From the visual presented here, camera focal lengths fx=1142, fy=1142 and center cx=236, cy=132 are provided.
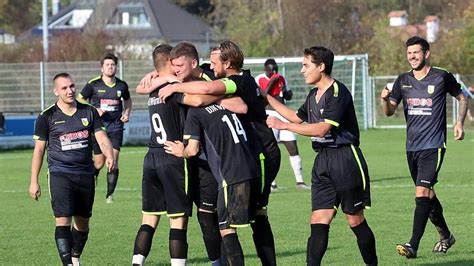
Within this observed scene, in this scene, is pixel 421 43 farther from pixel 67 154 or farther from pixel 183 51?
pixel 67 154

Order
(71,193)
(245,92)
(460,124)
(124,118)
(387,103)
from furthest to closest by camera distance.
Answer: (124,118), (460,124), (387,103), (71,193), (245,92)

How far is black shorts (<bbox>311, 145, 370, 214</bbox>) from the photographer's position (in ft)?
32.5

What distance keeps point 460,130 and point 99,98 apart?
7094 mm

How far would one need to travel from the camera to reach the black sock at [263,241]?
32.5ft

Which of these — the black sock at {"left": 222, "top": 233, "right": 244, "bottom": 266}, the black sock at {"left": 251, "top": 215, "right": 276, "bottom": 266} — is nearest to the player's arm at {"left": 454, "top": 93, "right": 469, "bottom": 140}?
the black sock at {"left": 251, "top": 215, "right": 276, "bottom": 266}

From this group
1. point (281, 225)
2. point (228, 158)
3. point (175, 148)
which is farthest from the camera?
point (281, 225)

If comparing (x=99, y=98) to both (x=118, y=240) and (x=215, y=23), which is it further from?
(x=215, y=23)

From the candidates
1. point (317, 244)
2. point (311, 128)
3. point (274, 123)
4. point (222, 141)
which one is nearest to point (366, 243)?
point (317, 244)

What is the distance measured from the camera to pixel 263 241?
995cm

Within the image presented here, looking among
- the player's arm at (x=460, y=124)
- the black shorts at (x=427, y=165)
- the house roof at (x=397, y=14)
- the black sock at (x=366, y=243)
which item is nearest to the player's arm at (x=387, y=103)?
the black shorts at (x=427, y=165)

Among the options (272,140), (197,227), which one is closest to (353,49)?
(197,227)

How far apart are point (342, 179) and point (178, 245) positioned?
1.55 metres

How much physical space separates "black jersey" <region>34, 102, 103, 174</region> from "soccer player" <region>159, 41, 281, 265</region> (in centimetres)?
151

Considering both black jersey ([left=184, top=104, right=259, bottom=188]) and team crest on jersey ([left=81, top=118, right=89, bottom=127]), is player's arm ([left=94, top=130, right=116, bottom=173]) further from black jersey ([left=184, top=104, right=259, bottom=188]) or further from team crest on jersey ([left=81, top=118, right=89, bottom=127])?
black jersey ([left=184, top=104, right=259, bottom=188])
